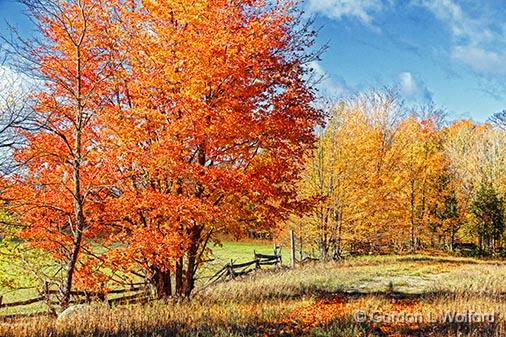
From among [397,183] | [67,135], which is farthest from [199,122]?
[397,183]

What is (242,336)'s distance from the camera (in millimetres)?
6926

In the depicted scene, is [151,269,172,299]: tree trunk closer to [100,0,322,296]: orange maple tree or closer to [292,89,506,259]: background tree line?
[100,0,322,296]: orange maple tree

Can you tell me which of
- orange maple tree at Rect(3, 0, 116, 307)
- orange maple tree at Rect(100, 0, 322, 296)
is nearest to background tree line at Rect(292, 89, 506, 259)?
orange maple tree at Rect(100, 0, 322, 296)

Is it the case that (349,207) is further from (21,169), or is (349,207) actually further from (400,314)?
(21,169)

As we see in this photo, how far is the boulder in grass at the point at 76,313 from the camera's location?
8312 mm

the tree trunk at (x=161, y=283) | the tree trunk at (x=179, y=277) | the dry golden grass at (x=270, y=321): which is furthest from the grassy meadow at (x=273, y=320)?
the tree trunk at (x=161, y=283)

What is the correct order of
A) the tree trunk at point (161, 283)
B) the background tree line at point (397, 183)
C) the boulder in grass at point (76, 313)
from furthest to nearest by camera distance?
the background tree line at point (397, 183)
the tree trunk at point (161, 283)
the boulder in grass at point (76, 313)

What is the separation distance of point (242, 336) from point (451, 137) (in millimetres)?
57241

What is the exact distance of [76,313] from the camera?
8.74m

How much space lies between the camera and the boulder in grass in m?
8.31

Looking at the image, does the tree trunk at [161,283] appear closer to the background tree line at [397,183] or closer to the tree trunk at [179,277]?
the tree trunk at [179,277]

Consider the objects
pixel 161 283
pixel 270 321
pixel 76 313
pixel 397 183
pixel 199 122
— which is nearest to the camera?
pixel 270 321

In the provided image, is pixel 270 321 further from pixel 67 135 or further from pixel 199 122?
pixel 67 135

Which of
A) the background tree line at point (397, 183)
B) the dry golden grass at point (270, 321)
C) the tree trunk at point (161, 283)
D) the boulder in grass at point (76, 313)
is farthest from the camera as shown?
the background tree line at point (397, 183)
